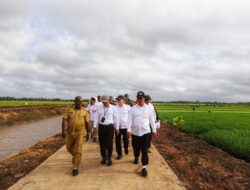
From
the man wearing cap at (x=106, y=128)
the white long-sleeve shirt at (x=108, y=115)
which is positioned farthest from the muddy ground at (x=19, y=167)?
the white long-sleeve shirt at (x=108, y=115)

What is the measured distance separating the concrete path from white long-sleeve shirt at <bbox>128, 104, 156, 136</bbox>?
1035mm

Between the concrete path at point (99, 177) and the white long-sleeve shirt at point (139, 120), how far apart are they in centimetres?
104

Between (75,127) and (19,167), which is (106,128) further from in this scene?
(19,167)

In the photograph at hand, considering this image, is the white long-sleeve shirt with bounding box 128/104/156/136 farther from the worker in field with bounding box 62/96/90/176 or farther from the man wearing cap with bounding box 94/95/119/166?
the worker in field with bounding box 62/96/90/176

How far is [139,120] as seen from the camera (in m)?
8.09

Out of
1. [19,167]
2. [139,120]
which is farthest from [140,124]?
[19,167]

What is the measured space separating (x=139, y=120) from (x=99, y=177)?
176 centimetres

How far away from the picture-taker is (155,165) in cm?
880

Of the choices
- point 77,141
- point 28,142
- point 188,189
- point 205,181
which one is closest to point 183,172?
point 205,181

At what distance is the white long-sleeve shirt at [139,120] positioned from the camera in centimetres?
806

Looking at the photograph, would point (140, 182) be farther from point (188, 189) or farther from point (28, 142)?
point (28, 142)


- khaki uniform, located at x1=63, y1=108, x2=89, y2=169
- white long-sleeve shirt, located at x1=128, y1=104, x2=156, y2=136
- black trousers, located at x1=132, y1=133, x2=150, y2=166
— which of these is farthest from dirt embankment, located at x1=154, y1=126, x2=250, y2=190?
khaki uniform, located at x1=63, y1=108, x2=89, y2=169

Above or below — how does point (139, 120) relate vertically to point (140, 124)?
above

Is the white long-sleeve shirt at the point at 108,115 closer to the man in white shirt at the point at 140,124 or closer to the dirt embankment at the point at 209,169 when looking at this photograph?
the man in white shirt at the point at 140,124
